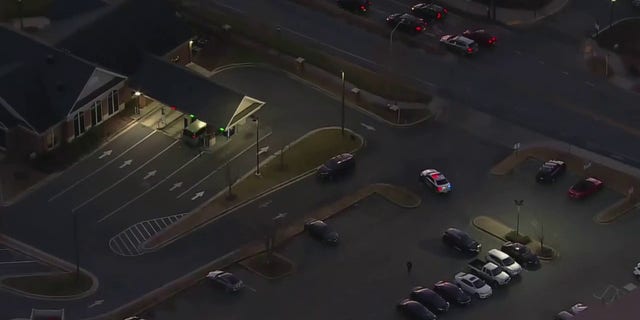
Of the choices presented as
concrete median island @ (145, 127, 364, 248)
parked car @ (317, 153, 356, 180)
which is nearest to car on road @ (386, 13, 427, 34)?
concrete median island @ (145, 127, 364, 248)

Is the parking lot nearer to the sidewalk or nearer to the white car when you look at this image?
the white car

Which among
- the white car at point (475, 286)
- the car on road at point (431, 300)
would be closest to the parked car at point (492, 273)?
the white car at point (475, 286)

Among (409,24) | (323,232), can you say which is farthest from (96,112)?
(409,24)

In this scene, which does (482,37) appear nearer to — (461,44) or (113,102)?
(461,44)

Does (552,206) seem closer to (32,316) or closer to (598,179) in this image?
(598,179)

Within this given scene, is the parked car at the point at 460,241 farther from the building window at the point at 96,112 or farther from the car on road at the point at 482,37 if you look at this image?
the building window at the point at 96,112
